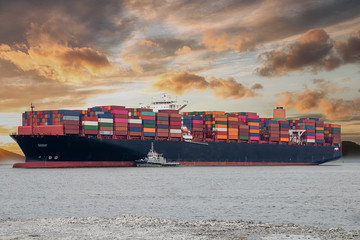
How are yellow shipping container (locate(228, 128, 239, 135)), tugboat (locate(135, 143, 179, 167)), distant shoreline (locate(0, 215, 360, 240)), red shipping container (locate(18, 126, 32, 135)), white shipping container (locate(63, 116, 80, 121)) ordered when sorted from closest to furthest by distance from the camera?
distant shoreline (locate(0, 215, 360, 240))
white shipping container (locate(63, 116, 80, 121))
red shipping container (locate(18, 126, 32, 135))
tugboat (locate(135, 143, 179, 167))
yellow shipping container (locate(228, 128, 239, 135))

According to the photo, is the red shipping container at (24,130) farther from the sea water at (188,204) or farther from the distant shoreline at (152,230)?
the distant shoreline at (152,230)

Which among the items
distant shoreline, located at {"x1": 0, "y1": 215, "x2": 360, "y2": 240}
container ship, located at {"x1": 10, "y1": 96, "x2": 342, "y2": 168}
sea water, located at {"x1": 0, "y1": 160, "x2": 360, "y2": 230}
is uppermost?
container ship, located at {"x1": 10, "y1": 96, "x2": 342, "y2": 168}

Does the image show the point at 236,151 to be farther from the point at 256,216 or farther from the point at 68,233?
the point at 68,233

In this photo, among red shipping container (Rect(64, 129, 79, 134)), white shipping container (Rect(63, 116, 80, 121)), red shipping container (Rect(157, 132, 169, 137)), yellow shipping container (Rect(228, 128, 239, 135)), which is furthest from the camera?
yellow shipping container (Rect(228, 128, 239, 135))

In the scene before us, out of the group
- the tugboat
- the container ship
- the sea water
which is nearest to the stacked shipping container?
the container ship

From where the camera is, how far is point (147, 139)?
79750 millimetres

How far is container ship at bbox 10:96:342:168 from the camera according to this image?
239ft

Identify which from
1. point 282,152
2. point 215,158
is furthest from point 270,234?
point 282,152

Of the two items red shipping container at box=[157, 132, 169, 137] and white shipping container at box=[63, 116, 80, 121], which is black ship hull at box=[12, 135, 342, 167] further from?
white shipping container at box=[63, 116, 80, 121]

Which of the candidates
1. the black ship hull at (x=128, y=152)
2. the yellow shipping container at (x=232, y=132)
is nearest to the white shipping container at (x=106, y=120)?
the black ship hull at (x=128, y=152)

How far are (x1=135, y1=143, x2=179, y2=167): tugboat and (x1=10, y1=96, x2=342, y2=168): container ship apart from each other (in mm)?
850

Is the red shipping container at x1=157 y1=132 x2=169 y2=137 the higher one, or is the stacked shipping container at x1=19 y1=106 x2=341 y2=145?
the stacked shipping container at x1=19 y1=106 x2=341 y2=145

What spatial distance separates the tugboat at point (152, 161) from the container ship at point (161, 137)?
0.85m

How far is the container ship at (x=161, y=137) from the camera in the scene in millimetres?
72812
